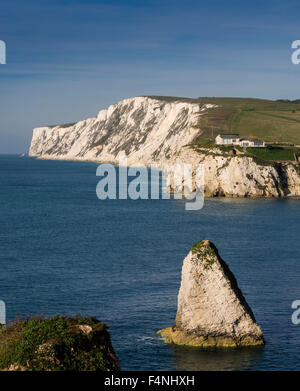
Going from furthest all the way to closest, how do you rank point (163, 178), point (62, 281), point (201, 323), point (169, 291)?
point (163, 178), point (62, 281), point (169, 291), point (201, 323)

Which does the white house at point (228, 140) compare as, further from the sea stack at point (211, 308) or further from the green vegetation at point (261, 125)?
the sea stack at point (211, 308)

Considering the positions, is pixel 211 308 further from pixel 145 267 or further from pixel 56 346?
pixel 145 267

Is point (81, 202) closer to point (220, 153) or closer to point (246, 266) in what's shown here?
point (220, 153)

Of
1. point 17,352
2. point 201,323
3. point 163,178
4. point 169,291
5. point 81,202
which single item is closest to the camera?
point 17,352

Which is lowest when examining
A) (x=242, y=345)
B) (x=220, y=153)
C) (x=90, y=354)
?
(x=242, y=345)

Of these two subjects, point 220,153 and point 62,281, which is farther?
point 220,153

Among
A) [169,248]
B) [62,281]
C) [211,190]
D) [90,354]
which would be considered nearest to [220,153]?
[211,190]
